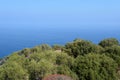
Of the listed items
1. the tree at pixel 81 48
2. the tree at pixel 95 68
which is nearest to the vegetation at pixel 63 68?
the tree at pixel 95 68

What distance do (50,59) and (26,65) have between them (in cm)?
298

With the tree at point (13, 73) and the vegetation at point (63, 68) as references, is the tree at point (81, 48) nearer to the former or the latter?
the vegetation at point (63, 68)

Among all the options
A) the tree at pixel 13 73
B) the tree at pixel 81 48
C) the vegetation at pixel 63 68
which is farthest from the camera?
the tree at pixel 81 48

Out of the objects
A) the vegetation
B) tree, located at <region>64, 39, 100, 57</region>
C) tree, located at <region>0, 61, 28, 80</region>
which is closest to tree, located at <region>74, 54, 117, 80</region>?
the vegetation

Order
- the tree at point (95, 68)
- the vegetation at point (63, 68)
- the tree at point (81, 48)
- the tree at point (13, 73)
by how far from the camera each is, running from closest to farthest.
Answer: the tree at point (13, 73) < the vegetation at point (63, 68) < the tree at point (95, 68) < the tree at point (81, 48)

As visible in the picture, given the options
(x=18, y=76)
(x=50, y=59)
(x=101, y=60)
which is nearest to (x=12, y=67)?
(x=18, y=76)

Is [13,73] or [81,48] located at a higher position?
[81,48]

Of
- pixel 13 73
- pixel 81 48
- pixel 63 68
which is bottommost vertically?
pixel 13 73

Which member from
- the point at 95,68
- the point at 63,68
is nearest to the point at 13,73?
the point at 63,68

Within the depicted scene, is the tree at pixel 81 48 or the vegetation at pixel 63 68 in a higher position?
the tree at pixel 81 48

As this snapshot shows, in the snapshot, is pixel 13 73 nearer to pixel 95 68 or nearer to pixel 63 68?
pixel 63 68

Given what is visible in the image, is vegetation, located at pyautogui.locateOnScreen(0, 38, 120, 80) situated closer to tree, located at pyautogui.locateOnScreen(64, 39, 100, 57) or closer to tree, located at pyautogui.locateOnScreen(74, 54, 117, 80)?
tree, located at pyautogui.locateOnScreen(74, 54, 117, 80)

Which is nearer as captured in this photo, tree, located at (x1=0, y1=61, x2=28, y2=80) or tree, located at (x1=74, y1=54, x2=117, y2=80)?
tree, located at (x1=0, y1=61, x2=28, y2=80)

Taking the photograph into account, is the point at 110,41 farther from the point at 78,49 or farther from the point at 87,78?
the point at 87,78
